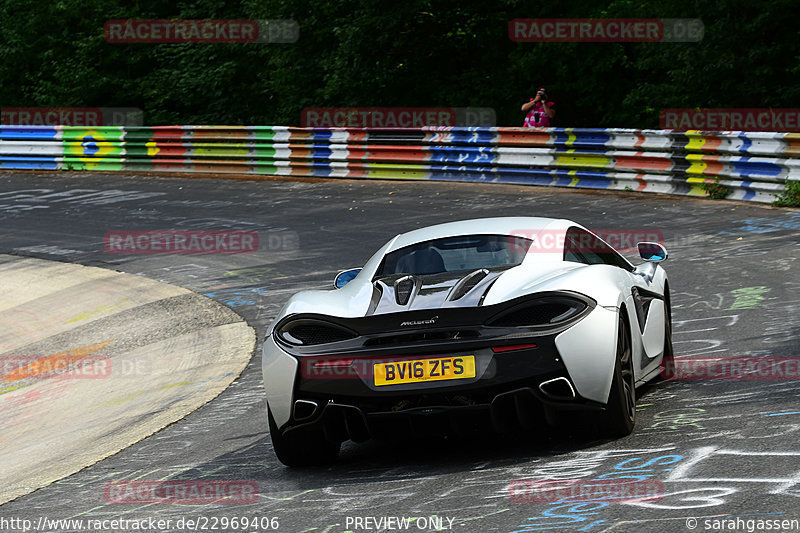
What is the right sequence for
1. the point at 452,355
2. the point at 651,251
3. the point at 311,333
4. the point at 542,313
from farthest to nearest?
the point at 651,251
the point at 311,333
the point at 542,313
the point at 452,355

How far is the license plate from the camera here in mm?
5902

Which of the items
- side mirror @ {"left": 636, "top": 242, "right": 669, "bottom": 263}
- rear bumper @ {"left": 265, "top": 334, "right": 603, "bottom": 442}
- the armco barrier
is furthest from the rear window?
the armco barrier

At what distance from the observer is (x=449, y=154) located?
23.2m

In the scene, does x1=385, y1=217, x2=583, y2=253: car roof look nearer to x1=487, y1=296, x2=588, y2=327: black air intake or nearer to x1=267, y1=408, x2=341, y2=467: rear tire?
x1=487, y1=296, x2=588, y2=327: black air intake

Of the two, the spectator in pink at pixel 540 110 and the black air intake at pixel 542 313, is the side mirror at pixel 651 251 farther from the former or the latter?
the spectator in pink at pixel 540 110

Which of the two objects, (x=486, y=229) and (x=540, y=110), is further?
(x=540, y=110)

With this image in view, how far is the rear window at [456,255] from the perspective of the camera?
682 cm

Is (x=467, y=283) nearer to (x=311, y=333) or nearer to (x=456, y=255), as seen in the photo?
(x=456, y=255)

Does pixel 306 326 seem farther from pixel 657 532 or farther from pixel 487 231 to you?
pixel 657 532

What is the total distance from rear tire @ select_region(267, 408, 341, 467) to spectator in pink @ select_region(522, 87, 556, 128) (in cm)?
1724

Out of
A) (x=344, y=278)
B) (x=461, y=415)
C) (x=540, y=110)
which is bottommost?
(x=461, y=415)

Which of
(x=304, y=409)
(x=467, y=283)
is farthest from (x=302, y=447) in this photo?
(x=467, y=283)

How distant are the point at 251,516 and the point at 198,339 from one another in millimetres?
6415

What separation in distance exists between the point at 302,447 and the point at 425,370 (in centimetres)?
95
